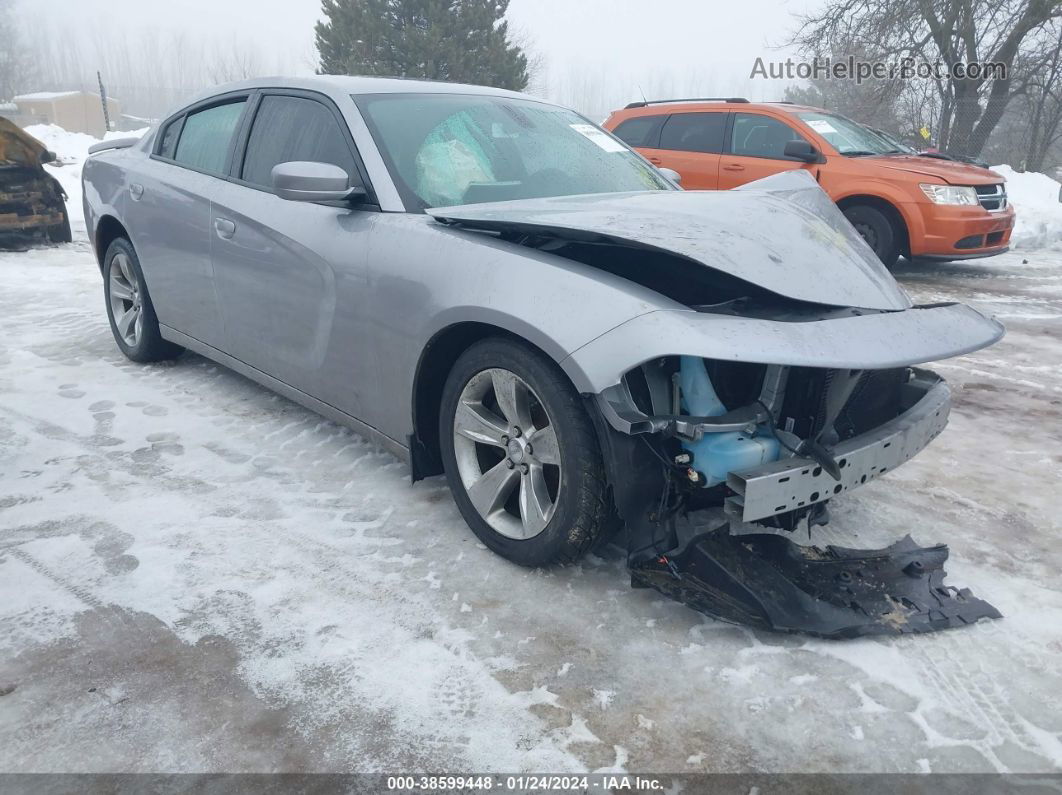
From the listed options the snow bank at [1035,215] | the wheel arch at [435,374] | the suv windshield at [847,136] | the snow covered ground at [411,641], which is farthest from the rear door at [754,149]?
the wheel arch at [435,374]

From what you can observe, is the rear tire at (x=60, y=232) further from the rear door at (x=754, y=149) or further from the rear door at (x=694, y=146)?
the rear door at (x=754, y=149)

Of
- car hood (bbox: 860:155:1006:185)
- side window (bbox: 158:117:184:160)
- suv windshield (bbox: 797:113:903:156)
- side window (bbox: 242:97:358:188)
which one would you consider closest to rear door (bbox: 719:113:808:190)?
suv windshield (bbox: 797:113:903:156)

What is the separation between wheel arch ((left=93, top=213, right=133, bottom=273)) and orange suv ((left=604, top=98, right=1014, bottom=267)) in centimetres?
623

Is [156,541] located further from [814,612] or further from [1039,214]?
[1039,214]

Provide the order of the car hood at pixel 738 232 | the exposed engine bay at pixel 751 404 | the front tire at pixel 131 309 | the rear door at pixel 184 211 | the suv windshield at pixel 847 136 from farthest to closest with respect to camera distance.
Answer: the suv windshield at pixel 847 136
the front tire at pixel 131 309
the rear door at pixel 184 211
the car hood at pixel 738 232
the exposed engine bay at pixel 751 404

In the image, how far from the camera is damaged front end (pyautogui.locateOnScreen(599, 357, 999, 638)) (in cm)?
231

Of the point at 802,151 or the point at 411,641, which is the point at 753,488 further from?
Answer: the point at 802,151

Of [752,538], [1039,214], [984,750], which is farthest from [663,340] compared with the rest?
[1039,214]

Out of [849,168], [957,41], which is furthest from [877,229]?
[957,41]

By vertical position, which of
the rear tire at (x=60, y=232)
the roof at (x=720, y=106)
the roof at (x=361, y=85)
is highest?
the roof at (x=361, y=85)

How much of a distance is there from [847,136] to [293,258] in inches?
299

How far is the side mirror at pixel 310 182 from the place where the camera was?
2973 millimetres

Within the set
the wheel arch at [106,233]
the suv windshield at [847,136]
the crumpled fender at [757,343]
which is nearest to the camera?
the crumpled fender at [757,343]

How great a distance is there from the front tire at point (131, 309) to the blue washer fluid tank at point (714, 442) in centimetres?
355
